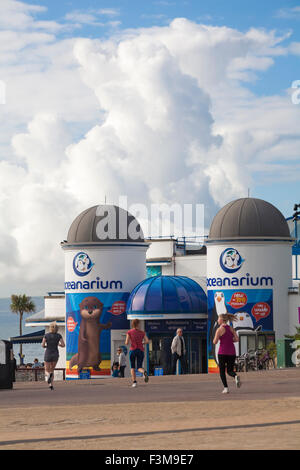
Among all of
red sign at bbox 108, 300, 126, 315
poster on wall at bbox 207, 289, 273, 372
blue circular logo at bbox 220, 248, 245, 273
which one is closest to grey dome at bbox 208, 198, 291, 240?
blue circular logo at bbox 220, 248, 245, 273

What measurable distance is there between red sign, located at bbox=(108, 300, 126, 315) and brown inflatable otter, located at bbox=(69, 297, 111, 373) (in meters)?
0.60

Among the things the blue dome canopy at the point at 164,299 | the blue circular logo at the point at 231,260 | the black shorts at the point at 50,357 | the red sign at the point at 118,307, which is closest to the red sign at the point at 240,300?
the blue circular logo at the point at 231,260

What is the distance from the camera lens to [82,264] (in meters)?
54.3

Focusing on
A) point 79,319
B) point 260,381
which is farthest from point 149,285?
point 260,381

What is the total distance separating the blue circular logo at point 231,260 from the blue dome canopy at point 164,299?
3.44 m

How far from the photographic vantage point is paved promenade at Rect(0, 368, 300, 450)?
1255 cm

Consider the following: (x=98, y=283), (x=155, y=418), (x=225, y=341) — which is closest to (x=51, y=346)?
(x=225, y=341)

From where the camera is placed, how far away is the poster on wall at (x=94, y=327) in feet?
179

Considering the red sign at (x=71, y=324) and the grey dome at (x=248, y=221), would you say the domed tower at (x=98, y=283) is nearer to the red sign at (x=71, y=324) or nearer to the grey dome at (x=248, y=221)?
the red sign at (x=71, y=324)

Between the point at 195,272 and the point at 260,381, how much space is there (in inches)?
1386

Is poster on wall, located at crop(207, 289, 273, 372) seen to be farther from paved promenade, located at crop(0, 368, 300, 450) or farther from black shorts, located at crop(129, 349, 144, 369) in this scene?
black shorts, located at crop(129, 349, 144, 369)
